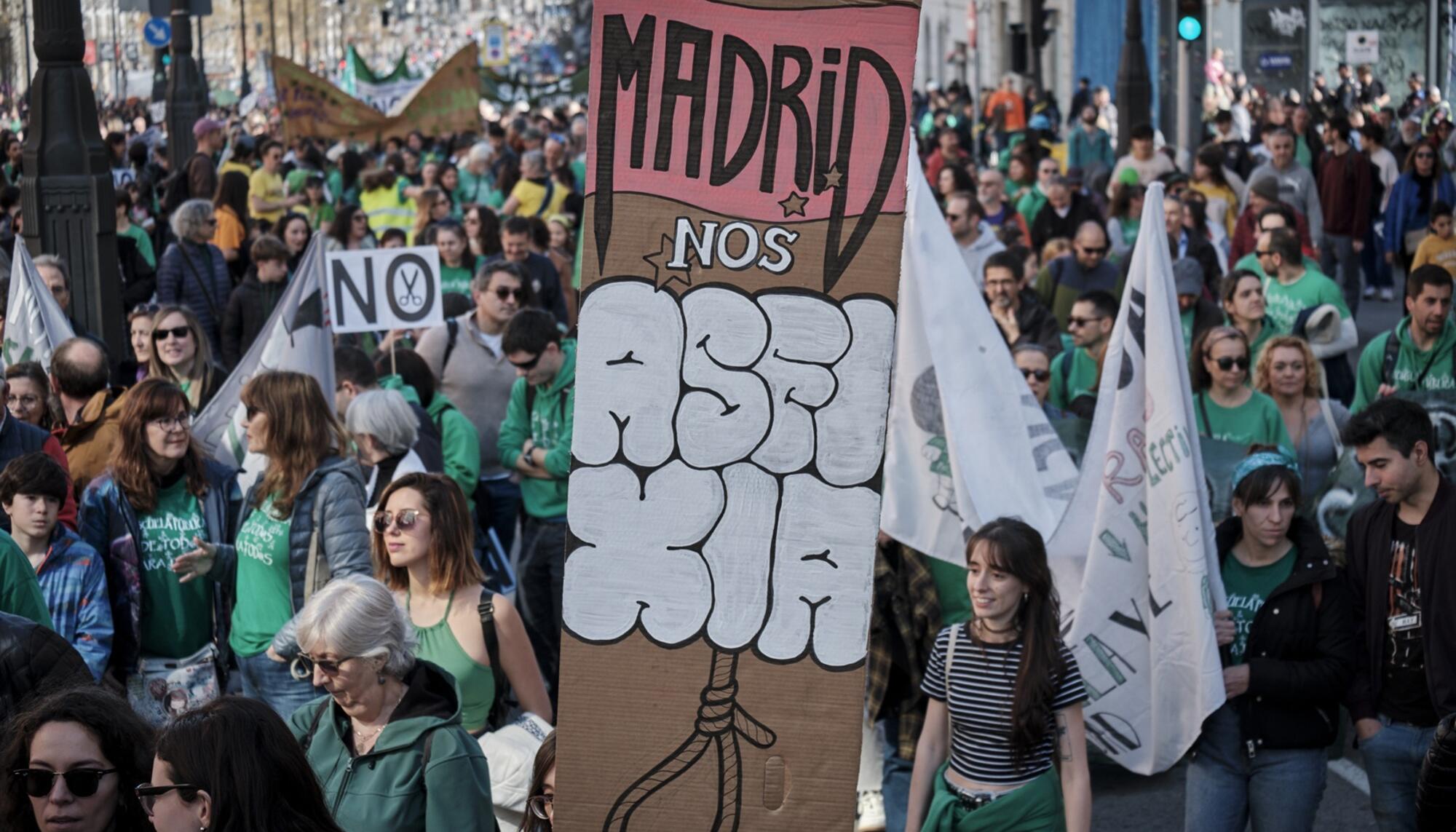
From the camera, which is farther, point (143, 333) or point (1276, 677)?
point (143, 333)

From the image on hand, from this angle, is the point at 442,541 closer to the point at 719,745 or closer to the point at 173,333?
the point at 719,745

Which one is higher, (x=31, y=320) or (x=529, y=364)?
(x=31, y=320)

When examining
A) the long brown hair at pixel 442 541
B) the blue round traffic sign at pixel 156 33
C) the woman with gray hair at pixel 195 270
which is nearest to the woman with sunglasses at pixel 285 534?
the long brown hair at pixel 442 541

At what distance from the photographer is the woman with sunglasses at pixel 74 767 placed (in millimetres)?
3498

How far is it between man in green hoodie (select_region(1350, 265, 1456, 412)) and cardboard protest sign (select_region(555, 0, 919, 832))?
16.8ft

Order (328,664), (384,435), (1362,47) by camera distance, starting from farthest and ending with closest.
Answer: (1362,47) → (384,435) → (328,664)

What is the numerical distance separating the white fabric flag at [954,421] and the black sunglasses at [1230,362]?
32.6 inches

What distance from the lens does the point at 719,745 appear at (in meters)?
3.63

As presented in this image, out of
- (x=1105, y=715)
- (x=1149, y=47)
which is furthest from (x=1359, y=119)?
(x=1105, y=715)

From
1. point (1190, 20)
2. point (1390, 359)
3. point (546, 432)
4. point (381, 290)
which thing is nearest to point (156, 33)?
point (1190, 20)

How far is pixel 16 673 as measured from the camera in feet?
13.9

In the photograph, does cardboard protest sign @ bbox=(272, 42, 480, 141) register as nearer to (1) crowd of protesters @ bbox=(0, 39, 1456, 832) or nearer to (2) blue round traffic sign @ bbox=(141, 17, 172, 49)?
(2) blue round traffic sign @ bbox=(141, 17, 172, 49)

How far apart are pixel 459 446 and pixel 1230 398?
282cm

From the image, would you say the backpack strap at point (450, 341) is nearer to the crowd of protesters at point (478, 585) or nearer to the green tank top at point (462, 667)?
the crowd of protesters at point (478, 585)
